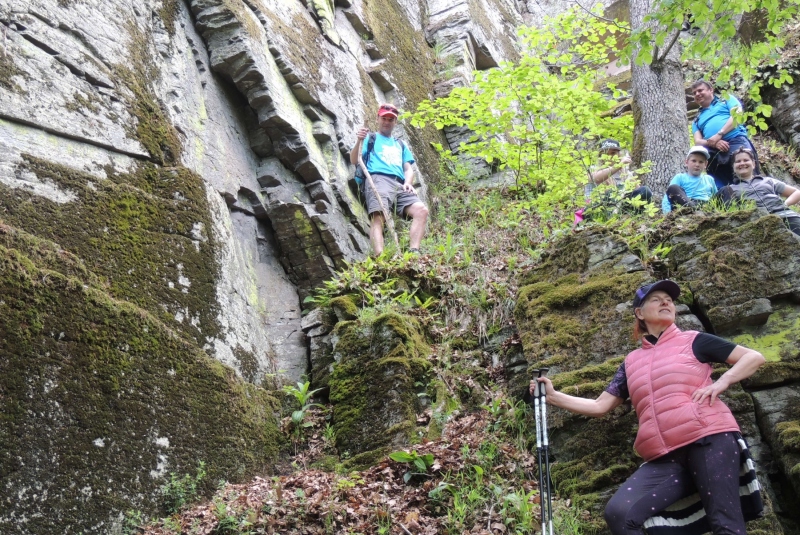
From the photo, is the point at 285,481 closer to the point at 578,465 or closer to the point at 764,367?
the point at 578,465

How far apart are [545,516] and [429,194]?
870cm

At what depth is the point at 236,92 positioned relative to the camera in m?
9.41

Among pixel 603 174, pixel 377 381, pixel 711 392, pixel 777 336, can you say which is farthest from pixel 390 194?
pixel 711 392

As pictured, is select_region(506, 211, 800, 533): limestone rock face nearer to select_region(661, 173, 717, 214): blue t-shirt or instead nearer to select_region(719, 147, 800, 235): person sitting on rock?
select_region(719, 147, 800, 235): person sitting on rock

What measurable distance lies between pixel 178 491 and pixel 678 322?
4.26 meters

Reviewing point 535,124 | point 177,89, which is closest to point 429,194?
point 535,124

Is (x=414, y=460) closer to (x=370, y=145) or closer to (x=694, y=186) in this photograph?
(x=694, y=186)

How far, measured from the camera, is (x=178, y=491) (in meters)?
5.24

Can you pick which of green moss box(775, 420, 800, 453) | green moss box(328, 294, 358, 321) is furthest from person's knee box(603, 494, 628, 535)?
green moss box(328, 294, 358, 321)

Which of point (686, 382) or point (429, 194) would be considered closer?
point (686, 382)

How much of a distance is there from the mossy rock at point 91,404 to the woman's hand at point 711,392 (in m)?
3.71

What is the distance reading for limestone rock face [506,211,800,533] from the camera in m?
4.92

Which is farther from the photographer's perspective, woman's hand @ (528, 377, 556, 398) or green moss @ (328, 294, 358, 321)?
green moss @ (328, 294, 358, 321)

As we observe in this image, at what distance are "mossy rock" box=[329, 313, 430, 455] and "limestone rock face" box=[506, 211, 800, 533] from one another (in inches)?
40.3
